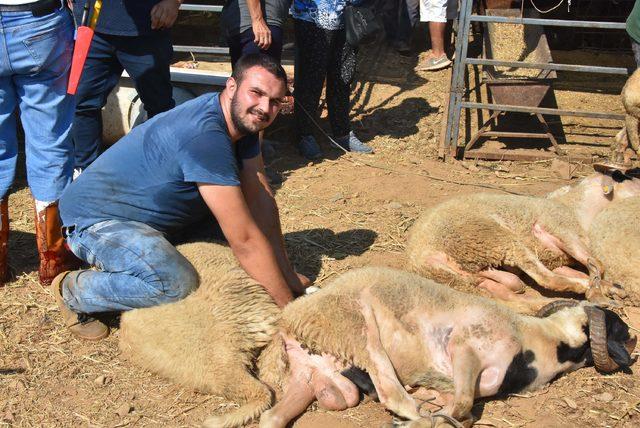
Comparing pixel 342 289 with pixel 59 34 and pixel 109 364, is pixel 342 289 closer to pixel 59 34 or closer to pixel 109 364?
pixel 109 364

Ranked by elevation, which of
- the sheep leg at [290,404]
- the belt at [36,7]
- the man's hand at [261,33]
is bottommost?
the sheep leg at [290,404]

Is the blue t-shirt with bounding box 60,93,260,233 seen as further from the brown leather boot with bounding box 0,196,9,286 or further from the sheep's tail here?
the sheep's tail

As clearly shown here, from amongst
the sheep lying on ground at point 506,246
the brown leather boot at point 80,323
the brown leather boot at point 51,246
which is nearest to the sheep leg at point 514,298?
the sheep lying on ground at point 506,246

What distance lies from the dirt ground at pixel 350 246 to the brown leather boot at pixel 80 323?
6 centimetres

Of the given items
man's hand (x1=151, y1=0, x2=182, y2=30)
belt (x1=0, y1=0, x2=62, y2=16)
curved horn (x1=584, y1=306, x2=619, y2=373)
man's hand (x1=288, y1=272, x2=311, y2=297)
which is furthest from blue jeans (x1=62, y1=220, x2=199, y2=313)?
curved horn (x1=584, y1=306, x2=619, y2=373)

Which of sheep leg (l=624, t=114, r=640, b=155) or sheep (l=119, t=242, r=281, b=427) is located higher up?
sheep leg (l=624, t=114, r=640, b=155)

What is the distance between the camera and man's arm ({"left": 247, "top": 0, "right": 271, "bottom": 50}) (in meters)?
6.18

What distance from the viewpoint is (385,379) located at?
11.7ft

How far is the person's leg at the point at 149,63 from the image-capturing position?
17.7 feet

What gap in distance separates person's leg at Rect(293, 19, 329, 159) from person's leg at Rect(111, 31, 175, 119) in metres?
1.90

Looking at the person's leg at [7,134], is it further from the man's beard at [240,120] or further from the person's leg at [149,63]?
the man's beard at [240,120]

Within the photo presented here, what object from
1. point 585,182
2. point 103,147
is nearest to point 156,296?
point 585,182

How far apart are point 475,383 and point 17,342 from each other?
2.59m

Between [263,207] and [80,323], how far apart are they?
4.19 feet
